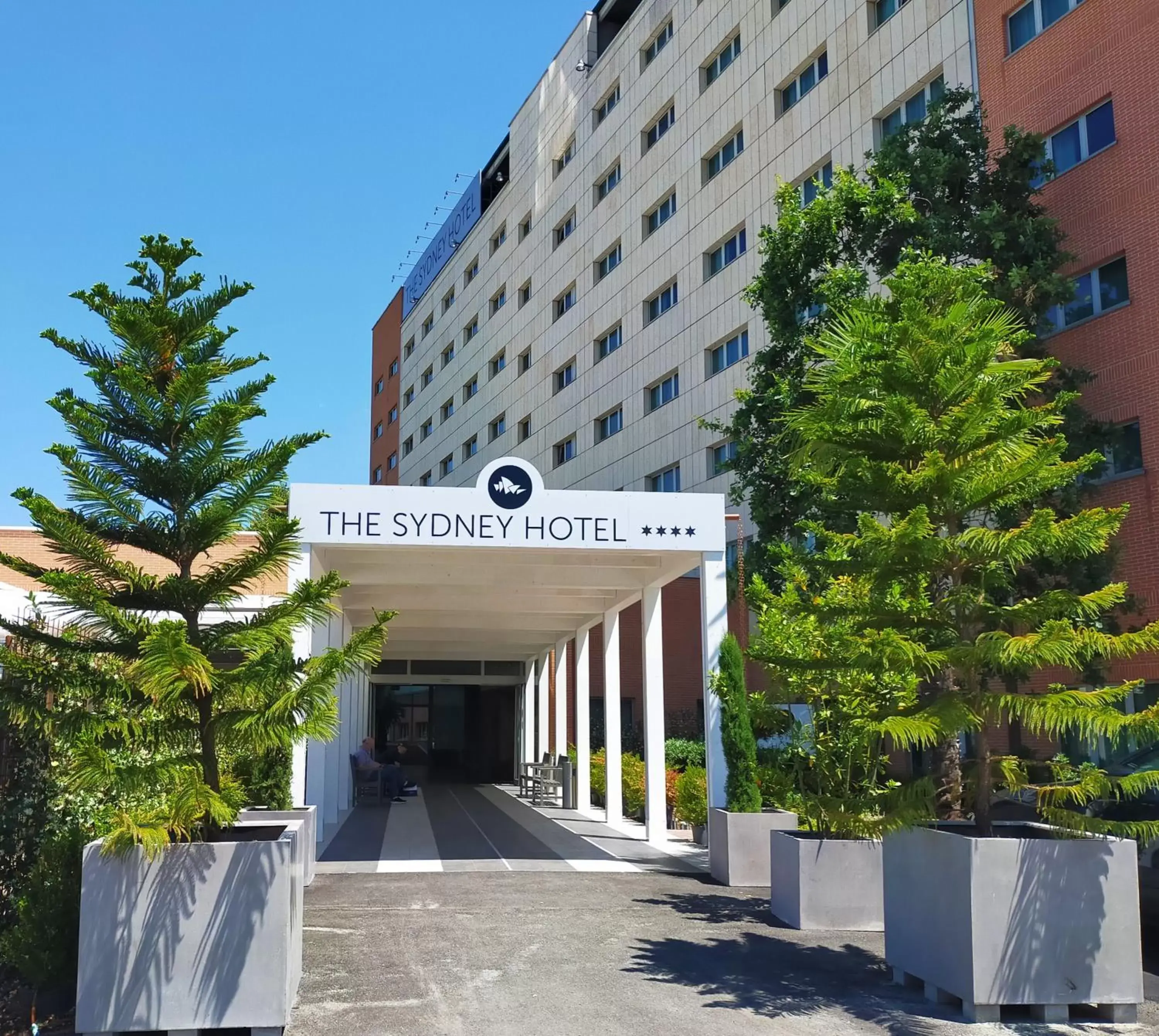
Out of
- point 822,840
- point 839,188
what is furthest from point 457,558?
point 839,188

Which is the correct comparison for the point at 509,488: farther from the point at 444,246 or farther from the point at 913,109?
the point at 444,246

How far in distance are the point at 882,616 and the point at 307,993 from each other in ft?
14.7

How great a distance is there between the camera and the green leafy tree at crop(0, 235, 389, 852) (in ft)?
22.0

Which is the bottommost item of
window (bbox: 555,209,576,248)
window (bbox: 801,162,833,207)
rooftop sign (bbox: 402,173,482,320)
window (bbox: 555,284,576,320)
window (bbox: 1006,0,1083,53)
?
window (bbox: 1006,0,1083,53)

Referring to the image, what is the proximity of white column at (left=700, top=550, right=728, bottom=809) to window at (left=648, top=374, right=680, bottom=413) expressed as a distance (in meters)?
19.4

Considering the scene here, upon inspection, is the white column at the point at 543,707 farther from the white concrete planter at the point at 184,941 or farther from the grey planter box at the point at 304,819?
the white concrete planter at the point at 184,941

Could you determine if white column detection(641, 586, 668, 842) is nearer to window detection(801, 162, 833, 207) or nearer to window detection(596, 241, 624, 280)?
window detection(801, 162, 833, 207)

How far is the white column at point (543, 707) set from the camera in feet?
94.5

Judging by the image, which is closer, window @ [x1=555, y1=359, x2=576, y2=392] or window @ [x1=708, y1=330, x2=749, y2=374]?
window @ [x1=708, y1=330, x2=749, y2=374]

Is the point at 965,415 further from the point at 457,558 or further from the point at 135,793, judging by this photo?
the point at 457,558

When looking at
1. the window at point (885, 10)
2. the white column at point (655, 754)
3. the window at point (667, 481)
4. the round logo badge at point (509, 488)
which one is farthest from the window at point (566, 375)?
the round logo badge at point (509, 488)

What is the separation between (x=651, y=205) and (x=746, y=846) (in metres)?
27.2

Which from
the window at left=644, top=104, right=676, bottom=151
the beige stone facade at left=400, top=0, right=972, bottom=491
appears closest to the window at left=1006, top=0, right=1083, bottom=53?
the beige stone facade at left=400, top=0, right=972, bottom=491

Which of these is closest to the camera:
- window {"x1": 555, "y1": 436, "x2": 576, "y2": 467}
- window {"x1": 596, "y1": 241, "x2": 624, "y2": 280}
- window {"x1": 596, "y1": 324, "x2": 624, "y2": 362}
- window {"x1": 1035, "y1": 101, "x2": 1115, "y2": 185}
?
window {"x1": 1035, "y1": 101, "x2": 1115, "y2": 185}
